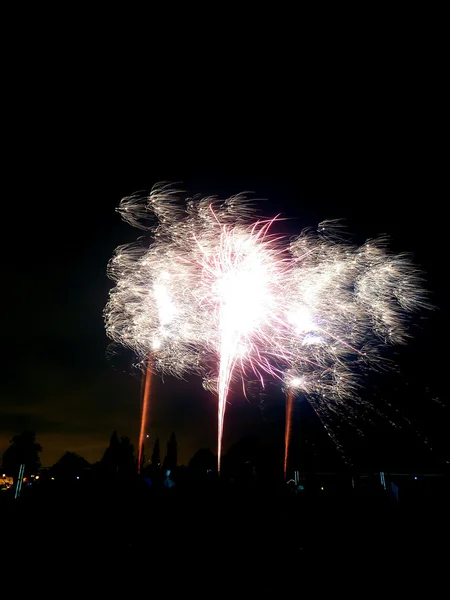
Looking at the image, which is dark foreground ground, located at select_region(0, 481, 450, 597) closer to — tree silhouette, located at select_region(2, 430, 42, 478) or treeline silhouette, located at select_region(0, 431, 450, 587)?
treeline silhouette, located at select_region(0, 431, 450, 587)

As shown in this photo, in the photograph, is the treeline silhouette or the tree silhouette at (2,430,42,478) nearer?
the treeline silhouette

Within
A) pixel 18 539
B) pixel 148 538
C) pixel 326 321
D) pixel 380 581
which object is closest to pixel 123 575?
pixel 148 538

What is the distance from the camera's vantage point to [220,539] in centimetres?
643

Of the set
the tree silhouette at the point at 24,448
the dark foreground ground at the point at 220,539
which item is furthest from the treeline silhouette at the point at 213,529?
the tree silhouette at the point at 24,448

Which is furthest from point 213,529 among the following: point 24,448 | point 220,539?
point 24,448

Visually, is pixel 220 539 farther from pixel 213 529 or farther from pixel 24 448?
pixel 24 448

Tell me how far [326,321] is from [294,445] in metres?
39.0

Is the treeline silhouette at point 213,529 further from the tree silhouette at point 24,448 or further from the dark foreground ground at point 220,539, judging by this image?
the tree silhouette at point 24,448

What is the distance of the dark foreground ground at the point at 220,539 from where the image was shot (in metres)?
5.92

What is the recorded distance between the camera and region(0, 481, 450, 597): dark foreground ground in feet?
19.4

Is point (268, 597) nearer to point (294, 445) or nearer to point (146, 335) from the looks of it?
point (146, 335)

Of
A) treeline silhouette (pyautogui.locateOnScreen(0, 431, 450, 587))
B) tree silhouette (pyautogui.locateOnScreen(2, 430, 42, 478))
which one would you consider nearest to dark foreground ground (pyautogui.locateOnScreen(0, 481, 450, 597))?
treeline silhouette (pyautogui.locateOnScreen(0, 431, 450, 587))

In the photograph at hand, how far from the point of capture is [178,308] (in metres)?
16.9

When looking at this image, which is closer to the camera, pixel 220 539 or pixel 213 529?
pixel 220 539
